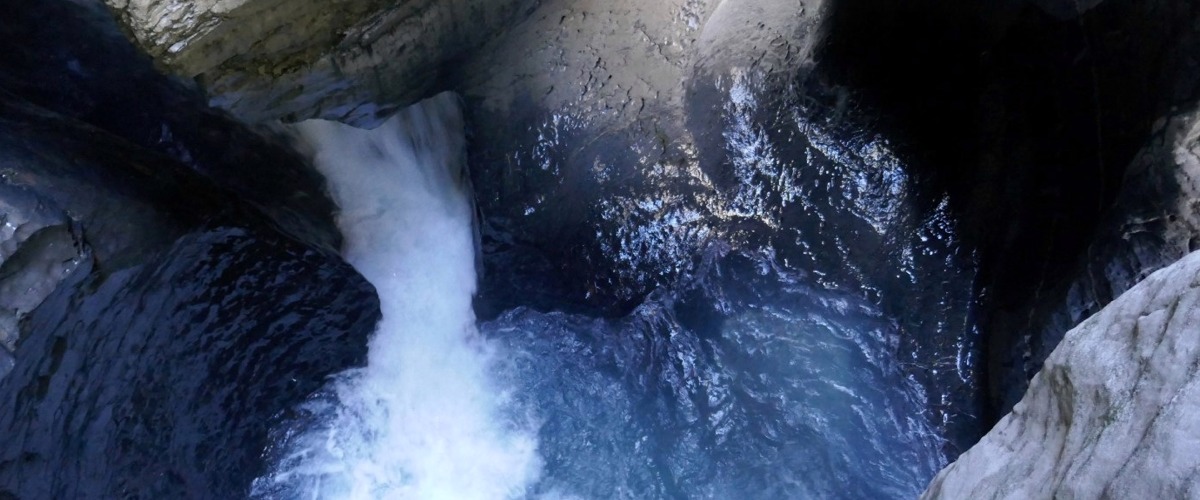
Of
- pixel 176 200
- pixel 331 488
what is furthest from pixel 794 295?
pixel 176 200

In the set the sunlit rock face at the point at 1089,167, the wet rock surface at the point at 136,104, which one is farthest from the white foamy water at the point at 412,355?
the sunlit rock face at the point at 1089,167

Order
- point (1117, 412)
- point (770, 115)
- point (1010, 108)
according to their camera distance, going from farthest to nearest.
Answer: point (770, 115), point (1010, 108), point (1117, 412)

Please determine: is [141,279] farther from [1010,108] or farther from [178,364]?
[1010,108]

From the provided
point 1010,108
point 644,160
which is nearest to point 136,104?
point 644,160

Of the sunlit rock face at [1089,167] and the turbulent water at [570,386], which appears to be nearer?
the sunlit rock face at [1089,167]

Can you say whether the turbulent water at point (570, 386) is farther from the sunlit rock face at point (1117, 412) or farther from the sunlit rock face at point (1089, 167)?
the sunlit rock face at point (1117, 412)

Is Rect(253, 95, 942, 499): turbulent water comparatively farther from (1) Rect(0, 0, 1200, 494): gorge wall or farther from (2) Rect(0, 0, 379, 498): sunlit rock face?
(2) Rect(0, 0, 379, 498): sunlit rock face
